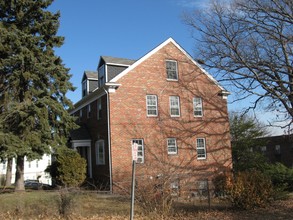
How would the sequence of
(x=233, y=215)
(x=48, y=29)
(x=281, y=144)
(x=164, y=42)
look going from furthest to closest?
(x=281, y=144)
(x=164, y=42)
(x=48, y=29)
(x=233, y=215)

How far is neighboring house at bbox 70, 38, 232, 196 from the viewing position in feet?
79.9

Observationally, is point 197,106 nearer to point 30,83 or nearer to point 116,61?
point 116,61

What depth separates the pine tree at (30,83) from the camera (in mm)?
21094

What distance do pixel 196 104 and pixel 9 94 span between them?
45.9 ft

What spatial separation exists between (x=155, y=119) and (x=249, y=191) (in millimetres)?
13299

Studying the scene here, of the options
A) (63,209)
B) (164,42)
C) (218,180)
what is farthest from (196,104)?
(63,209)

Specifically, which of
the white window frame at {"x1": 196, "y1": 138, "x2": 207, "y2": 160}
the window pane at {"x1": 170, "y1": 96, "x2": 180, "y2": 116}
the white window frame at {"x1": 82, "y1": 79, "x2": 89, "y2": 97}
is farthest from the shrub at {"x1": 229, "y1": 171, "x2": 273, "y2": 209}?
the white window frame at {"x1": 82, "y1": 79, "x2": 89, "y2": 97}

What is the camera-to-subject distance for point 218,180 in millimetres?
14375

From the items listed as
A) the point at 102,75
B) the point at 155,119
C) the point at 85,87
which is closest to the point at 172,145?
the point at 155,119

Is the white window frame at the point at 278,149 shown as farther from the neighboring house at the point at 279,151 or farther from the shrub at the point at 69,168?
the shrub at the point at 69,168

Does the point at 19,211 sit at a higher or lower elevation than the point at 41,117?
lower

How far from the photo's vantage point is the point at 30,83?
22.5 meters

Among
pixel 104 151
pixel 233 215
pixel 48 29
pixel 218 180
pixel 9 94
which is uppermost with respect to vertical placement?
pixel 48 29

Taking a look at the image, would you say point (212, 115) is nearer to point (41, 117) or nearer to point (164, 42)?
point (164, 42)
